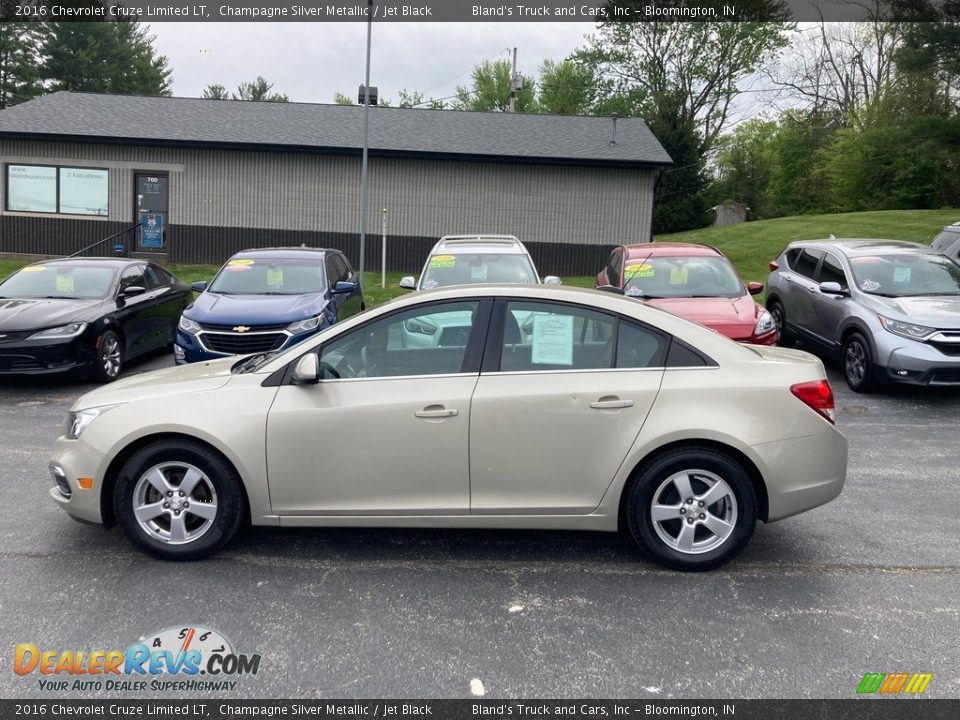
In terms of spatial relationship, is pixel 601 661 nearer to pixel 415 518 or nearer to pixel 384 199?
pixel 415 518

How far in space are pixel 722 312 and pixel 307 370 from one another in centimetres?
649

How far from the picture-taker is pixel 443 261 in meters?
11.7

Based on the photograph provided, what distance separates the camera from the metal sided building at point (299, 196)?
2255cm

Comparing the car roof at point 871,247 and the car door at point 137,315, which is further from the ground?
the car roof at point 871,247

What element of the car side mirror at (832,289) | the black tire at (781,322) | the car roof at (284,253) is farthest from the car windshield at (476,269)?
the black tire at (781,322)

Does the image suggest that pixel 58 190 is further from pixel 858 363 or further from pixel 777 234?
pixel 777 234

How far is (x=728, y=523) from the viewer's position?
4695mm

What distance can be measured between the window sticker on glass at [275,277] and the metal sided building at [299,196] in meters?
11.3

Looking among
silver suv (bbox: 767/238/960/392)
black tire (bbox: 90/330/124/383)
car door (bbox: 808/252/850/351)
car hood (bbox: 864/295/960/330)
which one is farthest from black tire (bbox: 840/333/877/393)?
black tire (bbox: 90/330/124/383)

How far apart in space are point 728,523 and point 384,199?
19.2 meters

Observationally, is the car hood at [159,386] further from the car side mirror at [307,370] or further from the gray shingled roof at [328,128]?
the gray shingled roof at [328,128]

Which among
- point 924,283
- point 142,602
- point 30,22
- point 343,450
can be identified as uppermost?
point 30,22

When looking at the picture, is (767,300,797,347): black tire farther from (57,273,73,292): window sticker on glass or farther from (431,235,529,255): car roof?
→ (57,273,73,292): window sticker on glass

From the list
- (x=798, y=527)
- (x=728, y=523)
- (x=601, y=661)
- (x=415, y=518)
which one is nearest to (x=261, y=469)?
(x=415, y=518)
